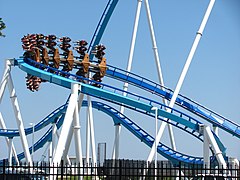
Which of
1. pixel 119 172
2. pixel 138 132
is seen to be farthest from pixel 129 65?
pixel 119 172

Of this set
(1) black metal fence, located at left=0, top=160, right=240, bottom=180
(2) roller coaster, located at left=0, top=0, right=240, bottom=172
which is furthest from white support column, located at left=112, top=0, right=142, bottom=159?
(1) black metal fence, located at left=0, top=160, right=240, bottom=180

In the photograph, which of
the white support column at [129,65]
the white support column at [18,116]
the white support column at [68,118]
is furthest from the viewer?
A: the white support column at [129,65]

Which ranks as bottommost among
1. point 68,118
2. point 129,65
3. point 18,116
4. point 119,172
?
point 119,172

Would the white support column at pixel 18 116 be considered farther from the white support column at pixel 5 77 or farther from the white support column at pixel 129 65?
the white support column at pixel 129 65

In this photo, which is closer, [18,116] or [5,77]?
[18,116]

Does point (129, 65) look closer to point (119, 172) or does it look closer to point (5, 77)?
point (5, 77)

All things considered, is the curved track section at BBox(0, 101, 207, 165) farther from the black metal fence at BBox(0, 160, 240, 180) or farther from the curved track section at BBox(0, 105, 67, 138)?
the black metal fence at BBox(0, 160, 240, 180)

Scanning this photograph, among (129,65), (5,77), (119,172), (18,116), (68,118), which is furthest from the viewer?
(129,65)

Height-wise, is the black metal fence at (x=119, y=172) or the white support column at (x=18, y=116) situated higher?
the white support column at (x=18, y=116)

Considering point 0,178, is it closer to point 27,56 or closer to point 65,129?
point 65,129

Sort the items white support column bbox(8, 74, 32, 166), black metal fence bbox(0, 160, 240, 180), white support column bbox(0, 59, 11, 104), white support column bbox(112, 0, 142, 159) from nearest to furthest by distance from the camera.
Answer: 1. black metal fence bbox(0, 160, 240, 180)
2. white support column bbox(8, 74, 32, 166)
3. white support column bbox(0, 59, 11, 104)
4. white support column bbox(112, 0, 142, 159)

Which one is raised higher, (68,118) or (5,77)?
(5,77)

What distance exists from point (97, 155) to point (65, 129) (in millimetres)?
9240

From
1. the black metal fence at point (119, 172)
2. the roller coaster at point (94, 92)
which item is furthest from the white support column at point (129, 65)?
the black metal fence at point (119, 172)
